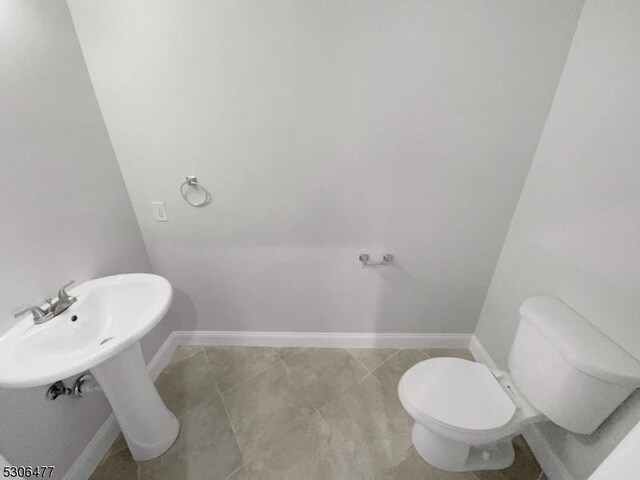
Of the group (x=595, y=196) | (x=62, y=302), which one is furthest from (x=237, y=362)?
(x=595, y=196)

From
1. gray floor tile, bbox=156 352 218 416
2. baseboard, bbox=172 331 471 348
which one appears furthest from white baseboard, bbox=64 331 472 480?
gray floor tile, bbox=156 352 218 416

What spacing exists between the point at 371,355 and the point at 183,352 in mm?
1286

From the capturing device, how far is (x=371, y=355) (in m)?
1.75

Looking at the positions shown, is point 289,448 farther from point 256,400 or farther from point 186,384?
point 186,384

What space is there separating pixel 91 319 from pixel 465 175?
5.95ft

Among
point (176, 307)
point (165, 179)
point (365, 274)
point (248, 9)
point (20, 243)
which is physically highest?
point (248, 9)

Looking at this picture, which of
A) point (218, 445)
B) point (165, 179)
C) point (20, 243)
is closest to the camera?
point (20, 243)

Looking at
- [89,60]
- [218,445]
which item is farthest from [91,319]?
[89,60]

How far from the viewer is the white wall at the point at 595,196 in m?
0.87

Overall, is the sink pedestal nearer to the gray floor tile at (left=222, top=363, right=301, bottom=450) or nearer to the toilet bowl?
the gray floor tile at (left=222, top=363, right=301, bottom=450)

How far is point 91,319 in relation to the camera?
1.07 m

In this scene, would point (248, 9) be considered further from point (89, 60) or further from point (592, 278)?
point (592, 278)

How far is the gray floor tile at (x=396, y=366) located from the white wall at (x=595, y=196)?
677 millimetres

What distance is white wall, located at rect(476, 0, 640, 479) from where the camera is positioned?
867 mm
